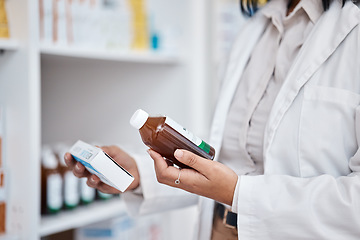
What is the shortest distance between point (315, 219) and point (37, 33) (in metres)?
0.98

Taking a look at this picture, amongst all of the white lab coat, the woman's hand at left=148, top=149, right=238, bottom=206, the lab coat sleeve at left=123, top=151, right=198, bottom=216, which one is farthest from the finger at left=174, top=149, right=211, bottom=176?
the lab coat sleeve at left=123, top=151, right=198, bottom=216

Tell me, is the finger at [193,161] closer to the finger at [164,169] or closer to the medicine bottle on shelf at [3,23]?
the finger at [164,169]

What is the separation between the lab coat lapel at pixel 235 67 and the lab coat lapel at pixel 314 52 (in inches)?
7.2

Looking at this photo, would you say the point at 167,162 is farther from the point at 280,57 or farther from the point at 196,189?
the point at 280,57

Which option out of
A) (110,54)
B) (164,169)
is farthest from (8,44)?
(164,169)

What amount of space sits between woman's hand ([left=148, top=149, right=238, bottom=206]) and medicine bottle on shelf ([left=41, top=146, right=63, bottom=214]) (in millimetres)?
736

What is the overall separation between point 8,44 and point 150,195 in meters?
0.65

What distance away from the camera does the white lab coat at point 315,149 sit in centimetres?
79

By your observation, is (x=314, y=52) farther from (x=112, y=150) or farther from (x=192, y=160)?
(x=112, y=150)

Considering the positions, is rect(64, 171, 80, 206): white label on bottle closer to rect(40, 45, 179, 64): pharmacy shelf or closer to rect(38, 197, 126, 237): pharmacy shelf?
rect(38, 197, 126, 237): pharmacy shelf

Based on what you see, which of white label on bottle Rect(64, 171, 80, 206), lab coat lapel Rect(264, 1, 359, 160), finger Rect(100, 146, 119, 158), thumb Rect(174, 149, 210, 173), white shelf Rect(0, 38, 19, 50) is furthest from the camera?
white label on bottle Rect(64, 171, 80, 206)

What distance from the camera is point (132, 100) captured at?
1.90m

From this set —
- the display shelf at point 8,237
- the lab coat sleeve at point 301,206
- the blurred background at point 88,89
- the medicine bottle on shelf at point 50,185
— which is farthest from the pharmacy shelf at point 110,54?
the lab coat sleeve at point 301,206

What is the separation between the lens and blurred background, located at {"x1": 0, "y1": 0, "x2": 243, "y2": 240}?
Result: 4.08 feet
